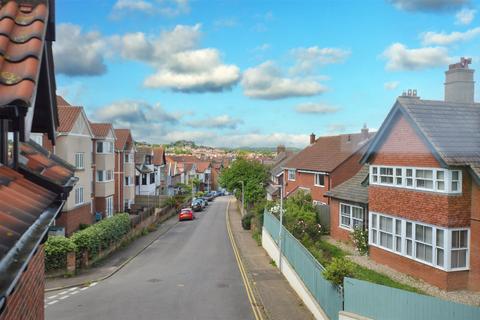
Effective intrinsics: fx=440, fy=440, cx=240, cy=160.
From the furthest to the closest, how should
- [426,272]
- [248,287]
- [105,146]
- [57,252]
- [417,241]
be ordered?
[105,146], [57,252], [248,287], [417,241], [426,272]

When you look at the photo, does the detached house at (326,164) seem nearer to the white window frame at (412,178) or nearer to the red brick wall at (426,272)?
the white window frame at (412,178)

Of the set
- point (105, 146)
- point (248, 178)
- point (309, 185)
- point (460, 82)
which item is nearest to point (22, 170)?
point (460, 82)

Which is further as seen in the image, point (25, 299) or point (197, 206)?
point (197, 206)

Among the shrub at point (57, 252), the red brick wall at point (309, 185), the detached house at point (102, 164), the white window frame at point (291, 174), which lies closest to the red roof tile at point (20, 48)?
the shrub at point (57, 252)

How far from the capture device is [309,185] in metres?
38.9

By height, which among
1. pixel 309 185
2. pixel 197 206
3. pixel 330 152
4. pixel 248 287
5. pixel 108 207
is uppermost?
pixel 330 152

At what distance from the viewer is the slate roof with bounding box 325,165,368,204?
25.5 metres

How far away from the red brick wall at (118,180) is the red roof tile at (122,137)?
89 centimetres

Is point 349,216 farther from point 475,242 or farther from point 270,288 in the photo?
point 475,242

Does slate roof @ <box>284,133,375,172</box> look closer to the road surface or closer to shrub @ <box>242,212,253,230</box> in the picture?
shrub @ <box>242,212,253,230</box>

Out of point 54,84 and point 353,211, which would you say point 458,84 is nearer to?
point 353,211

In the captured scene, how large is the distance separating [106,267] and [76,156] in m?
10.7

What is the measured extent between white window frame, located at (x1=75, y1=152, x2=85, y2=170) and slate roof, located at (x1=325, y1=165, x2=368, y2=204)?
18812mm

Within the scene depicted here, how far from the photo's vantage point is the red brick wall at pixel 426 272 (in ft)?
54.5
